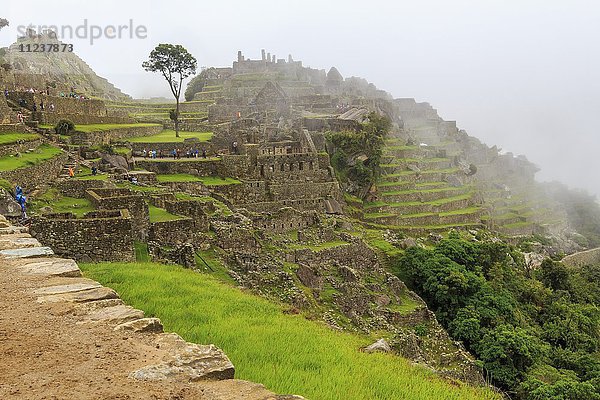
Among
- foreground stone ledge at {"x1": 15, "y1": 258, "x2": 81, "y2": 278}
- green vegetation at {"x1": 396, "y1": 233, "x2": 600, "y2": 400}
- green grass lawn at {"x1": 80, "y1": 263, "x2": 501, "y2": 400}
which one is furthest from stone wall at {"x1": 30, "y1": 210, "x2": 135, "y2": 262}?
green vegetation at {"x1": 396, "y1": 233, "x2": 600, "y2": 400}

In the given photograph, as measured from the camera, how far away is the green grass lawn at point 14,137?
77.7ft

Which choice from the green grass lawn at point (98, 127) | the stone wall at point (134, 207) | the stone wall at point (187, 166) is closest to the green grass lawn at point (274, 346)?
the stone wall at point (134, 207)

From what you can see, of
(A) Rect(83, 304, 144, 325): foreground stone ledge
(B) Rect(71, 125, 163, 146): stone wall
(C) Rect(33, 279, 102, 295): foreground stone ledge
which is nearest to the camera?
(A) Rect(83, 304, 144, 325): foreground stone ledge

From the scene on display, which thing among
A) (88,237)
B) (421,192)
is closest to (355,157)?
(421,192)

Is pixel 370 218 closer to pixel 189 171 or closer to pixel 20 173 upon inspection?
pixel 189 171

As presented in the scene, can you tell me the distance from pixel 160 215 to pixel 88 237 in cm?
657

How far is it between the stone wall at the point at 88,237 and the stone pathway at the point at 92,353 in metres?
5.40

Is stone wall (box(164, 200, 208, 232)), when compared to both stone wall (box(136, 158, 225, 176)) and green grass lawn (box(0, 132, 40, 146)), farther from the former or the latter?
stone wall (box(136, 158, 225, 176))

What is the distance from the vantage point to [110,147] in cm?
3091

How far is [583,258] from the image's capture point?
55688mm

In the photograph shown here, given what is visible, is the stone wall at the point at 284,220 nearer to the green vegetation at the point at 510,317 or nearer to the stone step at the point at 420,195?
the green vegetation at the point at 510,317

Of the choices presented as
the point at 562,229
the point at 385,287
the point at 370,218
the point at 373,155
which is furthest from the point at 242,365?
the point at 562,229

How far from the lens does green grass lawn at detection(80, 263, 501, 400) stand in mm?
7082

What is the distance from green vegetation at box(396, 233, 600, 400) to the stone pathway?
16620 millimetres
